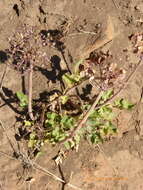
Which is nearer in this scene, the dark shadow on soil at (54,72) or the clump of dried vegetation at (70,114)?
the clump of dried vegetation at (70,114)

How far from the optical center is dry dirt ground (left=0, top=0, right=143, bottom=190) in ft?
14.8

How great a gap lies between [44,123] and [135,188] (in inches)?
47.0

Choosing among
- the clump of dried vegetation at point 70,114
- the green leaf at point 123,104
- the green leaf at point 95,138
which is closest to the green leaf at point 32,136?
the clump of dried vegetation at point 70,114

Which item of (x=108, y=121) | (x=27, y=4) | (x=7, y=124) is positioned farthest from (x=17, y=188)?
(x=27, y=4)

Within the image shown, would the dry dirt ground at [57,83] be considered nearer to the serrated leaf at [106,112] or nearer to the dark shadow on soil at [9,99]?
the dark shadow on soil at [9,99]

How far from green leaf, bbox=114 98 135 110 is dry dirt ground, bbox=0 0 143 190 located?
0.26 meters

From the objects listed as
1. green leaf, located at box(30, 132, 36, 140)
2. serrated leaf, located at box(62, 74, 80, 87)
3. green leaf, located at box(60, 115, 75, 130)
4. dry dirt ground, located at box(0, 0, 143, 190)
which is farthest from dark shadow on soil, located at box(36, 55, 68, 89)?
green leaf, located at box(30, 132, 36, 140)

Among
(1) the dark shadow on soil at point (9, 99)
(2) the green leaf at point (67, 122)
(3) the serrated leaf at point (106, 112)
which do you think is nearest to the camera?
(2) the green leaf at point (67, 122)

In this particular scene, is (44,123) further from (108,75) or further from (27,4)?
(27,4)

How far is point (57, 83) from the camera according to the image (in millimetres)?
4820

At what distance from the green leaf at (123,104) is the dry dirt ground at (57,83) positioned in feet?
0.86

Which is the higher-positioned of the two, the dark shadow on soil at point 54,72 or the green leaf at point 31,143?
the dark shadow on soil at point 54,72

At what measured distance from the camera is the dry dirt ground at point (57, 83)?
451 centimetres

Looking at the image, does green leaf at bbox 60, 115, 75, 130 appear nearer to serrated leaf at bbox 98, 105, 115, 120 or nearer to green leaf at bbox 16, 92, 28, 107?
serrated leaf at bbox 98, 105, 115, 120
